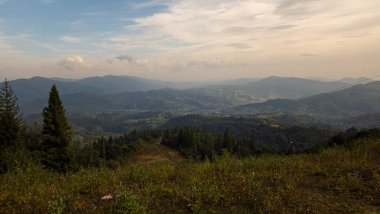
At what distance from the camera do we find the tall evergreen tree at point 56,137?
151ft

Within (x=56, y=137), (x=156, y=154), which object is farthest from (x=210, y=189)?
(x=156, y=154)

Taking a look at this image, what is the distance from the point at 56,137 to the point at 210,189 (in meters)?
41.0

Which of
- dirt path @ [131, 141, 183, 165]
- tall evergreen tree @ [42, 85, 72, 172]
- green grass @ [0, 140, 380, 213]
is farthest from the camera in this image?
dirt path @ [131, 141, 183, 165]

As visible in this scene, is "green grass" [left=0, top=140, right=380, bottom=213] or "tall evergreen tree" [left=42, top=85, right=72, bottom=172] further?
"tall evergreen tree" [left=42, top=85, right=72, bottom=172]

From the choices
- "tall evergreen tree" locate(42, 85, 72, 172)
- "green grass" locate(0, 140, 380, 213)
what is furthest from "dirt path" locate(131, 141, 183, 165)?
"green grass" locate(0, 140, 380, 213)

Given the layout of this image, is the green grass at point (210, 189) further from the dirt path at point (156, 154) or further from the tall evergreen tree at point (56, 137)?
the dirt path at point (156, 154)

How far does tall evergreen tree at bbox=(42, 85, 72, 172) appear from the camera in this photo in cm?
4594

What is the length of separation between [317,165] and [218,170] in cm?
426

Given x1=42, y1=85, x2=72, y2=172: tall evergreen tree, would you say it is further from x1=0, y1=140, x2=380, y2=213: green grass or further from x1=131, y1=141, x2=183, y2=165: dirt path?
x1=131, y1=141, x2=183, y2=165: dirt path

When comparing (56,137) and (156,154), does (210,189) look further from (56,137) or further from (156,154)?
(156,154)

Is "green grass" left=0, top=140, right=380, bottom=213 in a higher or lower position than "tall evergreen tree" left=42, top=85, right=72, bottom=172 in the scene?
higher

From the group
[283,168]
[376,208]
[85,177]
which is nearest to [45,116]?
[85,177]

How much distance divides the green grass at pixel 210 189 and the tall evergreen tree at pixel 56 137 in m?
34.6

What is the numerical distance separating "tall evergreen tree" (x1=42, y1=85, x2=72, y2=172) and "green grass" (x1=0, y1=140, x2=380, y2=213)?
3460 cm
